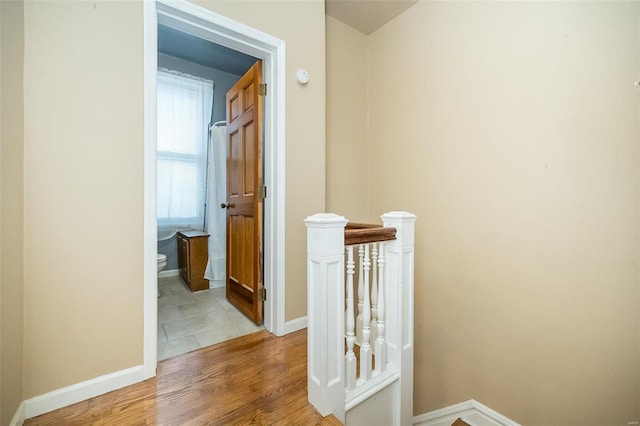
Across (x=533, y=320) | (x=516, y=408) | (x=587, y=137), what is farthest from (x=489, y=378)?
(x=587, y=137)

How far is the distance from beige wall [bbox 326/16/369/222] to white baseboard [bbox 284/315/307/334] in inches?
38.7

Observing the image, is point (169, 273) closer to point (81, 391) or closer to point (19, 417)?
point (81, 391)

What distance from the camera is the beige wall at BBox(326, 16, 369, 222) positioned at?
7.93ft

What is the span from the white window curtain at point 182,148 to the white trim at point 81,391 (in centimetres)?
233

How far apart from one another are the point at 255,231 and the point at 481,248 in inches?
65.1

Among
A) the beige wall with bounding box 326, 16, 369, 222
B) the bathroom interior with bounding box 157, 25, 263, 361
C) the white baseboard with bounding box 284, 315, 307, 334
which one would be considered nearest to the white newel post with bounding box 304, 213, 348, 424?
the white baseboard with bounding box 284, 315, 307, 334

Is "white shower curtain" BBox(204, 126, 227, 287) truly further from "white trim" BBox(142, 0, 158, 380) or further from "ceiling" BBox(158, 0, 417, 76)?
"white trim" BBox(142, 0, 158, 380)

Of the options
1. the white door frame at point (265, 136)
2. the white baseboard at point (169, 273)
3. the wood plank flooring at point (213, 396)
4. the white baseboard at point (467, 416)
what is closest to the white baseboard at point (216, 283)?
the white baseboard at point (169, 273)

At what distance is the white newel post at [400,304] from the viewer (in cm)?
143

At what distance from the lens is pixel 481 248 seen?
1.82m

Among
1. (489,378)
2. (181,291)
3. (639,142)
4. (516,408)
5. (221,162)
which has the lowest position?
(516,408)

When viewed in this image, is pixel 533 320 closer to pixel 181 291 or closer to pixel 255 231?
pixel 255 231

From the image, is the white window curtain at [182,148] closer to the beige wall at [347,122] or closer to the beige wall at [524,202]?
the beige wall at [347,122]

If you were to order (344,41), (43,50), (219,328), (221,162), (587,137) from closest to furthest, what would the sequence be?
(43,50) < (587,137) < (219,328) < (344,41) < (221,162)
